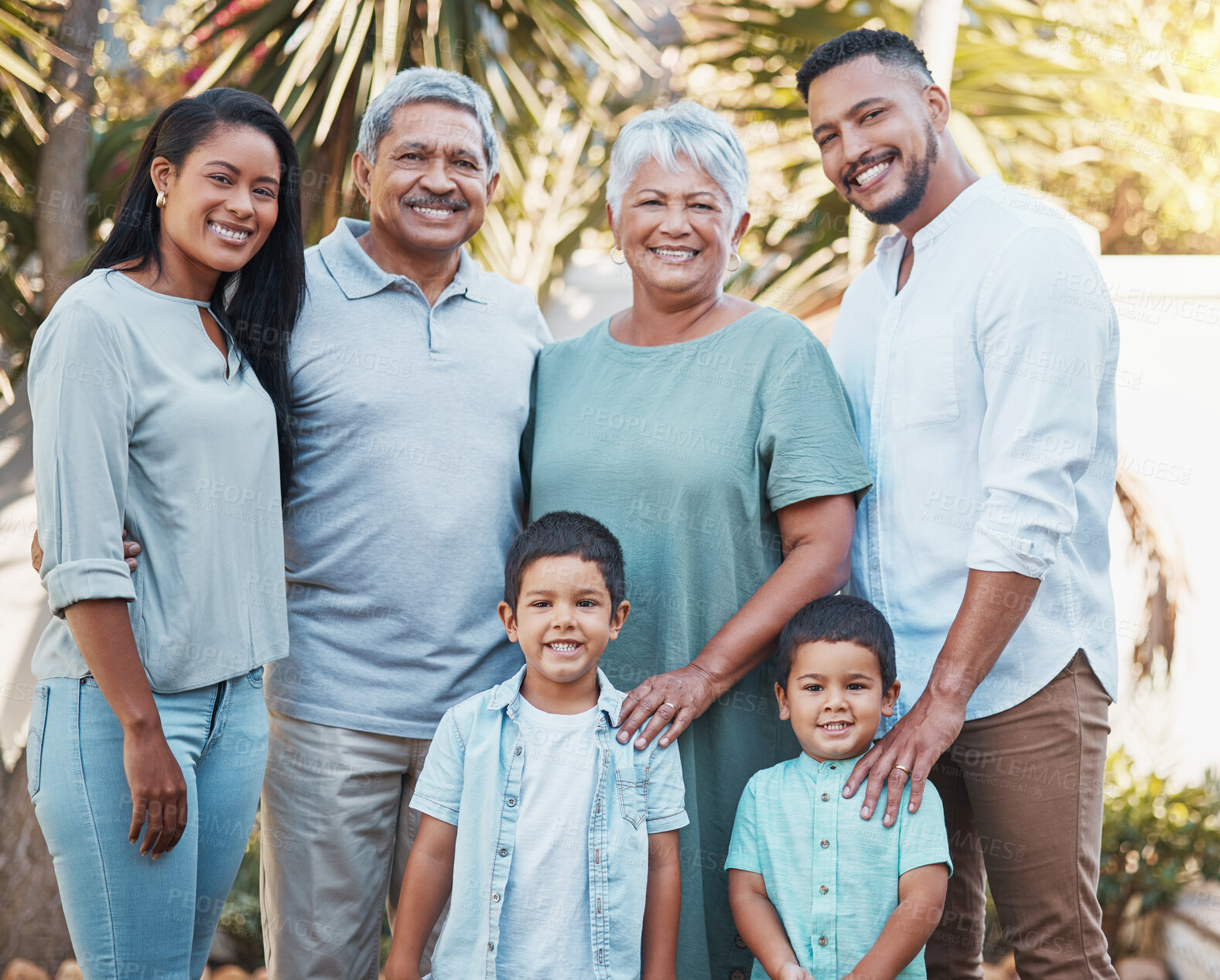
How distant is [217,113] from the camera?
1.88m

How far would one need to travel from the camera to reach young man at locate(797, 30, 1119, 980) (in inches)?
72.3

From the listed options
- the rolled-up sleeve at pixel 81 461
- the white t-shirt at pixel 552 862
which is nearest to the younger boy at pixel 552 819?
the white t-shirt at pixel 552 862

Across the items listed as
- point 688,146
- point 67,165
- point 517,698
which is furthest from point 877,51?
point 67,165

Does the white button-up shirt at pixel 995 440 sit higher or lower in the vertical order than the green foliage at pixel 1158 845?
higher

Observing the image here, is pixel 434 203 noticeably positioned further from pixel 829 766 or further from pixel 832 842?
pixel 832 842

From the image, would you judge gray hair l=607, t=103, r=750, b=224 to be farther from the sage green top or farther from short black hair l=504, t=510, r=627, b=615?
short black hair l=504, t=510, r=627, b=615

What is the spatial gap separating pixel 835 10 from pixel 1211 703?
330cm

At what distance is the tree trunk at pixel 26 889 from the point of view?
12.3 ft

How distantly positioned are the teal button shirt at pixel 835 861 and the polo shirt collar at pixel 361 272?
1.27m

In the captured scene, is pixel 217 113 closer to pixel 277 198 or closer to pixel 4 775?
pixel 277 198

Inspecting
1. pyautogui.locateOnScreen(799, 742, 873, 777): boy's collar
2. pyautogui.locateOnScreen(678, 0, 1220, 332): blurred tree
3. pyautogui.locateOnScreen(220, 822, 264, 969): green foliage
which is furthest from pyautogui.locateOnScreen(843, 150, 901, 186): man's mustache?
pyautogui.locateOnScreen(220, 822, 264, 969): green foliage

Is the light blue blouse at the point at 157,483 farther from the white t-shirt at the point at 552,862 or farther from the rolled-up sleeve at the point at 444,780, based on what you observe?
the white t-shirt at the point at 552,862

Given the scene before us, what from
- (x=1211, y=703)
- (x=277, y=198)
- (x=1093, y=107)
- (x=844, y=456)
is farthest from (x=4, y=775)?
(x=1093, y=107)

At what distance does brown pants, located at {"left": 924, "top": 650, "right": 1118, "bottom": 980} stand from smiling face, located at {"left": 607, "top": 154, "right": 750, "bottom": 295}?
3.41ft
